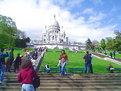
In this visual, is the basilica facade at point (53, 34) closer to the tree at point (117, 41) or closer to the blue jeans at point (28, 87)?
the tree at point (117, 41)

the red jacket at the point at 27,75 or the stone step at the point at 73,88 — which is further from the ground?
the red jacket at the point at 27,75

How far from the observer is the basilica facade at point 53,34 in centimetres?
12229

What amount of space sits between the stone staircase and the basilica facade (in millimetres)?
108176

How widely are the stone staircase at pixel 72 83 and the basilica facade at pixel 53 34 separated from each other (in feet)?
355

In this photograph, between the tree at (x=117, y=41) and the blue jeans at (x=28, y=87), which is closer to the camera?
the blue jeans at (x=28, y=87)

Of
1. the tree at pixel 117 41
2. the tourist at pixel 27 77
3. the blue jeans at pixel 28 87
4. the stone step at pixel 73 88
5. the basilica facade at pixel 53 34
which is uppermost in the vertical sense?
the basilica facade at pixel 53 34

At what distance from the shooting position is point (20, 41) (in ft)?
252

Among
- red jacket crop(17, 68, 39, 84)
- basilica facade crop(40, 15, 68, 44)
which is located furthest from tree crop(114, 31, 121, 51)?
basilica facade crop(40, 15, 68, 44)

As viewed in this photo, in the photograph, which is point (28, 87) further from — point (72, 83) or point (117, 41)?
point (117, 41)

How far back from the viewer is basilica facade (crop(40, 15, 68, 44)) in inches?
4815

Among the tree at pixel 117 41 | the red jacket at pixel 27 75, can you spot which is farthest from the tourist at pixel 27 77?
the tree at pixel 117 41

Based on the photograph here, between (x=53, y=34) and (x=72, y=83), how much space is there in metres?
113

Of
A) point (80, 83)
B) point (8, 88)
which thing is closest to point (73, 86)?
point (80, 83)

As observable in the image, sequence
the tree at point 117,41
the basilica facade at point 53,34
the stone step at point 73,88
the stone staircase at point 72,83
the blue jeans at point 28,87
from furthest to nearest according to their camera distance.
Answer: the basilica facade at point 53,34 → the tree at point 117,41 → the stone staircase at point 72,83 → the stone step at point 73,88 → the blue jeans at point 28,87
